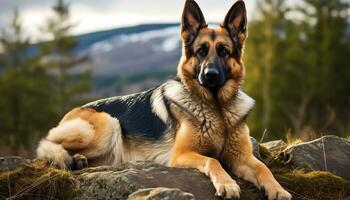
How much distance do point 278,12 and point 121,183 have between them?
37.2m

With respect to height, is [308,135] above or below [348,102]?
above

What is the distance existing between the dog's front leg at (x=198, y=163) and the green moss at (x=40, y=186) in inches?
52.5

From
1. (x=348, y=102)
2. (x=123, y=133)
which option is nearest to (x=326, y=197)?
(x=123, y=133)

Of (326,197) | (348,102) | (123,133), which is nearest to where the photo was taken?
(326,197)

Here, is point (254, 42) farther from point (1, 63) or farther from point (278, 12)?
point (1, 63)

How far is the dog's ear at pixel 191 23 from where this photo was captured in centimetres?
739

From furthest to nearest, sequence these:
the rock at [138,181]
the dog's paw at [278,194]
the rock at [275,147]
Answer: the rock at [275,147], the dog's paw at [278,194], the rock at [138,181]

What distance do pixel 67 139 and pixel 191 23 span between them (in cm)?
218

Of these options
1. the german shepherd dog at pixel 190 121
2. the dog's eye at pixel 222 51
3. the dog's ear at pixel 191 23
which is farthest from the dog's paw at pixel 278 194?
the dog's ear at pixel 191 23

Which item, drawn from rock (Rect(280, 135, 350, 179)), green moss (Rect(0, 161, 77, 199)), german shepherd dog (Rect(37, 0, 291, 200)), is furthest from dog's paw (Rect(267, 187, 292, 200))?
green moss (Rect(0, 161, 77, 199))

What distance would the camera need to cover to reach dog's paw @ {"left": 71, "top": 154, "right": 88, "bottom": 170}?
7.32 m

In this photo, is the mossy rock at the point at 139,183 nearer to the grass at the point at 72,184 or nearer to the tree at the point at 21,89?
the grass at the point at 72,184

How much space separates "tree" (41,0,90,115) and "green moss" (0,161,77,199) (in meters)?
39.7

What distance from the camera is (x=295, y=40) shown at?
40.1 metres
